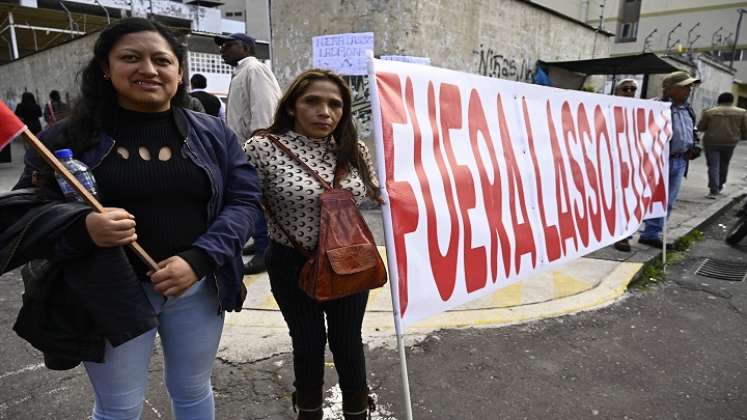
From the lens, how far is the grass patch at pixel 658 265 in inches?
176

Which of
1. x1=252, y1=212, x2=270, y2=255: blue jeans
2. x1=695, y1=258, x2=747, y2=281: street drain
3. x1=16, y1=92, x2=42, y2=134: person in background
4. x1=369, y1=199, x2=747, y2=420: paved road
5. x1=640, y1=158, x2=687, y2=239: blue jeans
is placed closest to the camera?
x1=369, y1=199, x2=747, y2=420: paved road

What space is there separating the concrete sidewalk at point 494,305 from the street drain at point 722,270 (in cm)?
49

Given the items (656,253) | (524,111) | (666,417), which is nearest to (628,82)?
(656,253)

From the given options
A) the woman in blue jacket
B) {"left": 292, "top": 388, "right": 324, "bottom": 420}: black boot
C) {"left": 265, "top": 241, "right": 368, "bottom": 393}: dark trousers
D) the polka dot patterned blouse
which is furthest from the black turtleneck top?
{"left": 292, "top": 388, "right": 324, "bottom": 420}: black boot

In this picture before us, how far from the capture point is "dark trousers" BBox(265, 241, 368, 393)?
6.78ft

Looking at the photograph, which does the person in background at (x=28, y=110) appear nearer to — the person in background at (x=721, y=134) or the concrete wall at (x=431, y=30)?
the concrete wall at (x=431, y=30)

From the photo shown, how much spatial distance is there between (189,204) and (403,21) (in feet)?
17.3

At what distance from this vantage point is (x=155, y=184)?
4.97 feet

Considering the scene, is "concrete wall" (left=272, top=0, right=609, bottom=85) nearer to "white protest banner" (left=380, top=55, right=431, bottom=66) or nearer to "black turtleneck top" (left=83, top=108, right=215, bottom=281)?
"white protest banner" (left=380, top=55, right=431, bottom=66)

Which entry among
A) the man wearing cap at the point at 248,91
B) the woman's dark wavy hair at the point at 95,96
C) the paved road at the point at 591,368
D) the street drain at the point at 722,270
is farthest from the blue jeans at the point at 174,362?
the street drain at the point at 722,270

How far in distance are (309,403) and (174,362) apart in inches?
28.0

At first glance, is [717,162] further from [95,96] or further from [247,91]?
[95,96]

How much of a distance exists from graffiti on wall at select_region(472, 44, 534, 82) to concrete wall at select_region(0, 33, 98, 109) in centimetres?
978

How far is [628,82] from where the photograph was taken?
5426 mm
